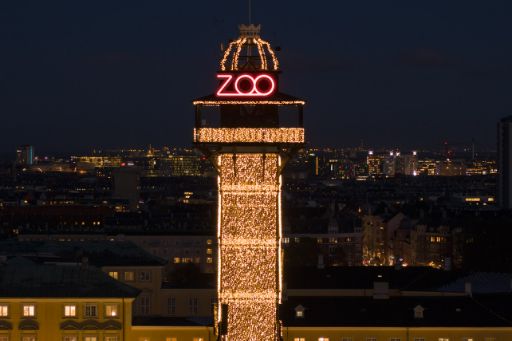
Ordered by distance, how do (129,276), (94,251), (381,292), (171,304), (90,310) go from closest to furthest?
1. (90,310)
2. (381,292)
3. (171,304)
4. (129,276)
5. (94,251)

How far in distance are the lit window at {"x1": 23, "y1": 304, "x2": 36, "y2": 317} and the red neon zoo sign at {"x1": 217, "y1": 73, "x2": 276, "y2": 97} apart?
15.6 metres

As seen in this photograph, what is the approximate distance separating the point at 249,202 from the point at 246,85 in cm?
292

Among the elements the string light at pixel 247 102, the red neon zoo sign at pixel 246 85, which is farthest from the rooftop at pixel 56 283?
the red neon zoo sign at pixel 246 85

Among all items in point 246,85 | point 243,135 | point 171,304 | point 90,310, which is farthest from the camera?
point 171,304

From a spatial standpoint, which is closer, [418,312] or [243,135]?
[243,135]

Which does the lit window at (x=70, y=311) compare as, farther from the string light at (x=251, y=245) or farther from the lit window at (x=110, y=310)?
the string light at (x=251, y=245)

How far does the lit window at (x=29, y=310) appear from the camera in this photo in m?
52.1

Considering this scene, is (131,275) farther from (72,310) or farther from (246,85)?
(246,85)

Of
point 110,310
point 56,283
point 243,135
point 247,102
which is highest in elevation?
point 247,102

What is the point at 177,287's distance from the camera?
70.9 metres

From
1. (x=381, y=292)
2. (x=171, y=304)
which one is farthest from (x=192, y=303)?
(x=381, y=292)

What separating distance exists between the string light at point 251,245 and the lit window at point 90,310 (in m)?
13.5

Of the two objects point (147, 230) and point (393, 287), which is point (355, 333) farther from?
point (147, 230)

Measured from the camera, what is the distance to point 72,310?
52.3m
